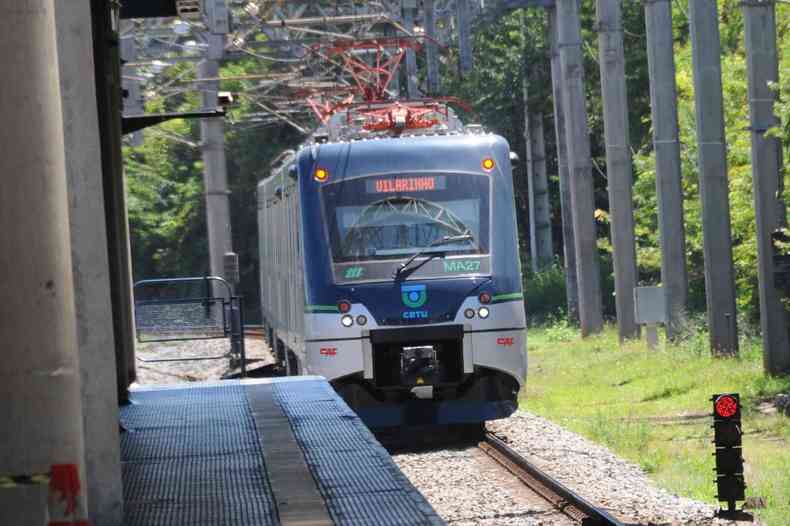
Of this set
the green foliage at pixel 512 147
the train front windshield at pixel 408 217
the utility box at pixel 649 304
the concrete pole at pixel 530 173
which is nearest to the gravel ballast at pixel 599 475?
the train front windshield at pixel 408 217

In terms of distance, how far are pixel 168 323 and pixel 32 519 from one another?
18.9 meters

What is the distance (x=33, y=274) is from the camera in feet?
16.8

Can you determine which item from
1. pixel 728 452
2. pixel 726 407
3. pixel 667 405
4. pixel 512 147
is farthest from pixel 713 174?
pixel 512 147

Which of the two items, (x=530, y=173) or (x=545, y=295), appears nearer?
(x=545, y=295)

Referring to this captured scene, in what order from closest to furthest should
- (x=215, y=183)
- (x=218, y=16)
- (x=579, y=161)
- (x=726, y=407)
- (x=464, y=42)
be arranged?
1. (x=726, y=407)
2. (x=218, y=16)
3. (x=215, y=183)
4. (x=579, y=161)
5. (x=464, y=42)

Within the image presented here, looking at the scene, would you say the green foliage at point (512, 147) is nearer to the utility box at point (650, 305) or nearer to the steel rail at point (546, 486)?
the utility box at point (650, 305)

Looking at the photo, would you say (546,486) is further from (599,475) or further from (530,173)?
(530,173)

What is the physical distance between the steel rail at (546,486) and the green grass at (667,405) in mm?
1038

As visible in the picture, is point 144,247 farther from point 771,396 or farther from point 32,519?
point 32,519

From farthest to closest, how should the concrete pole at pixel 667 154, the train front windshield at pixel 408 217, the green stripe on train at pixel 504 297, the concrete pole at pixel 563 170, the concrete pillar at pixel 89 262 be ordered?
the concrete pole at pixel 563 170 < the concrete pole at pixel 667 154 < the train front windshield at pixel 408 217 < the green stripe on train at pixel 504 297 < the concrete pillar at pixel 89 262

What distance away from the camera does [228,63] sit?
6212 cm

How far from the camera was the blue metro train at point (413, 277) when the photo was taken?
1702cm

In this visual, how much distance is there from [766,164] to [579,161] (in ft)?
33.7

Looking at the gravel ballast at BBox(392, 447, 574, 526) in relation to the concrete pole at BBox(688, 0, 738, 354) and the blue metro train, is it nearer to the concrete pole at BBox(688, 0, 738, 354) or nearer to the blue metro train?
the blue metro train
